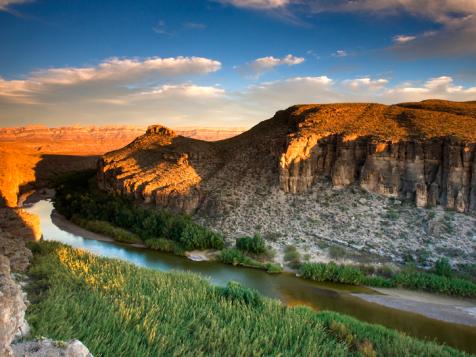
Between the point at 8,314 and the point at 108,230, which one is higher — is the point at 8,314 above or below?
above

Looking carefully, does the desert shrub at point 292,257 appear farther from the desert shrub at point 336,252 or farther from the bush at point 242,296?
the bush at point 242,296

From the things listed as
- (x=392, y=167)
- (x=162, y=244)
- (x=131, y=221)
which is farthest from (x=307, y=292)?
(x=131, y=221)

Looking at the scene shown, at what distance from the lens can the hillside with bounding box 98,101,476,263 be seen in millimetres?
30062

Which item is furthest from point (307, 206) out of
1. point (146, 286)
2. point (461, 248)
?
point (146, 286)

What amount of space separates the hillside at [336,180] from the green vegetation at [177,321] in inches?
539

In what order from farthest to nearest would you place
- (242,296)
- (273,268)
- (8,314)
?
1. (273,268)
2. (242,296)
3. (8,314)

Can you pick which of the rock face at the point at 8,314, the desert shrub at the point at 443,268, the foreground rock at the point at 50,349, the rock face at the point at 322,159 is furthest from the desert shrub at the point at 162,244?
the rock face at the point at 8,314

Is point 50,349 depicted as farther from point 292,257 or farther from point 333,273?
point 292,257

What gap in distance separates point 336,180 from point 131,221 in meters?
19.3

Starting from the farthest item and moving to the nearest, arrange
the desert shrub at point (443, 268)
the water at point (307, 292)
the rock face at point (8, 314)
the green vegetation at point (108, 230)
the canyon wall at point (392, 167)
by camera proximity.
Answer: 1. the green vegetation at point (108, 230)
2. the canyon wall at point (392, 167)
3. the desert shrub at point (443, 268)
4. the water at point (307, 292)
5. the rock face at point (8, 314)

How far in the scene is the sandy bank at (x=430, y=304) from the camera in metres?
20.8

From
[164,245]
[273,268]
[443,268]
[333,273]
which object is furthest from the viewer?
[164,245]

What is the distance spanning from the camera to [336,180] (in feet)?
118

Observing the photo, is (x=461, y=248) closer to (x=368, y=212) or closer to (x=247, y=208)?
(x=368, y=212)
